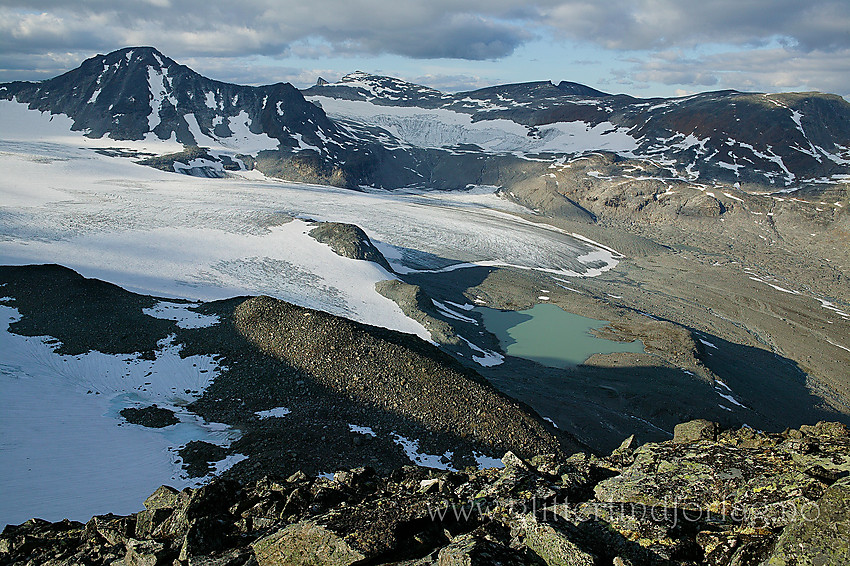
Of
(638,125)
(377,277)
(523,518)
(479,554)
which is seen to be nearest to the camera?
(479,554)

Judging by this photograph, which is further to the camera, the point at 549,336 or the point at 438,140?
the point at 438,140

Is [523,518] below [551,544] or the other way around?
below

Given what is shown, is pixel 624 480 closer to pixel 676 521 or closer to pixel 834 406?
pixel 676 521

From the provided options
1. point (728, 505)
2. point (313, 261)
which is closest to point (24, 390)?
point (728, 505)

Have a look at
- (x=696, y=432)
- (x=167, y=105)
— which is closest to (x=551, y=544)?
(x=696, y=432)

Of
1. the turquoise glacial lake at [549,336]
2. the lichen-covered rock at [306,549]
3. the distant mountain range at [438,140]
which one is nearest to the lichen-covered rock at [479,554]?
the lichen-covered rock at [306,549]

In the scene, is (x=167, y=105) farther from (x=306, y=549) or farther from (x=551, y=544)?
(x=551, y=544)

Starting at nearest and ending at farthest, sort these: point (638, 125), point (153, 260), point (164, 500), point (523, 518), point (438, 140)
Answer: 1. point (523, 518)
2. point (164, 500)
3. point (153, 260)
4. point (638, 125)
5. point (438, 140)

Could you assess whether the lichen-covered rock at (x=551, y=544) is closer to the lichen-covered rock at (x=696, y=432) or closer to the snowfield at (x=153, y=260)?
the lichen-covered rock at (x=696, y=432)
